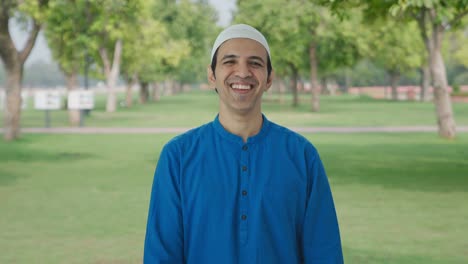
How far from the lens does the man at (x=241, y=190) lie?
10.6 feet

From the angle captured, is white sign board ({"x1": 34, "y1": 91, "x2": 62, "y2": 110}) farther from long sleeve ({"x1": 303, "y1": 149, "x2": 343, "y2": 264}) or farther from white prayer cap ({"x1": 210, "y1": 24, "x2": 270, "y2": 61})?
long sleeve ({"x1": 303, "y1": 149, "x2": 343, "y2": 264})

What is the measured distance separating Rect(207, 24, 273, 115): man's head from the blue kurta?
0.43 feet

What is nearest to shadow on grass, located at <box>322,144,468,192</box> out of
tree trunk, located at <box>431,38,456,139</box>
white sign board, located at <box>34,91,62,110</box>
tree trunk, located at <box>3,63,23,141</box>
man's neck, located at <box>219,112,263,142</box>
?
tree trunk, located at <box>431,38,456,139</box>

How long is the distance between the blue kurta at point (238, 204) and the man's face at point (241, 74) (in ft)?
0.41

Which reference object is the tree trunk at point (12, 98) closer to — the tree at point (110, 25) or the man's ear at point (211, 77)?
the tree at point (110, 25)

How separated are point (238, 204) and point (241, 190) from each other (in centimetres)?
7

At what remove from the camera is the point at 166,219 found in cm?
326

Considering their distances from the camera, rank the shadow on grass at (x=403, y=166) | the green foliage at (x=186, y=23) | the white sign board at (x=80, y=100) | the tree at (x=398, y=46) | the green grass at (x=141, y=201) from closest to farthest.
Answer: the green grass at (x=141, y=201) → the shadow on grass at (x=403, y=166) → the white sign board at (x=80, y=100) → the tree at (x=398, y=46) → the green foliage at (x=186, y=23)

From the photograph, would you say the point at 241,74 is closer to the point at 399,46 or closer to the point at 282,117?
the point at 282,117

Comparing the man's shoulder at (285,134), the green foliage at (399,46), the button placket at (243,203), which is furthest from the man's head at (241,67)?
the green foliage at (399,46)

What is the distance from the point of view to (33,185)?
13.5 meters

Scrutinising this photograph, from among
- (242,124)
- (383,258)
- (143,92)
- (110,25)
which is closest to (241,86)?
(242,124)

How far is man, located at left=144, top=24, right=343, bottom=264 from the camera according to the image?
323 centimetres

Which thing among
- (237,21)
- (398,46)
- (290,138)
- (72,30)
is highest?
(237,21)
